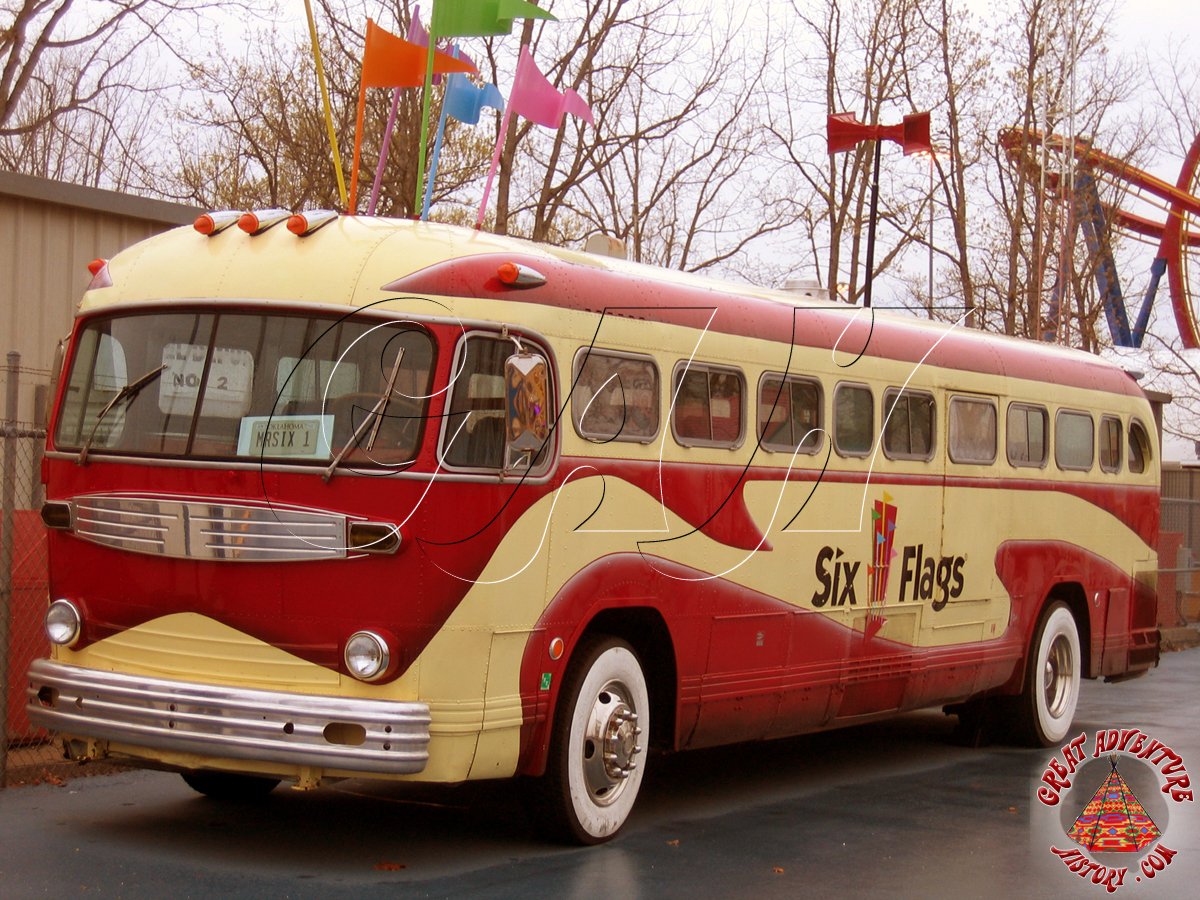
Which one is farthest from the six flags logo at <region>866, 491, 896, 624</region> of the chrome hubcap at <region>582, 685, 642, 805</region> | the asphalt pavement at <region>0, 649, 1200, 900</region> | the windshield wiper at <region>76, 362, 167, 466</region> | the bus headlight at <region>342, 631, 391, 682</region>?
the windshield wiper at <region>76, 362, 167, 466</region>

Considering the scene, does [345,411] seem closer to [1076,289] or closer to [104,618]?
[104,618]

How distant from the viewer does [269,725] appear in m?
7.45

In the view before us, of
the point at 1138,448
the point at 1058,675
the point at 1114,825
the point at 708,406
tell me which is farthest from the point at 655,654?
the point at 1138,448

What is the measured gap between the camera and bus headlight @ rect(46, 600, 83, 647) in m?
8.16

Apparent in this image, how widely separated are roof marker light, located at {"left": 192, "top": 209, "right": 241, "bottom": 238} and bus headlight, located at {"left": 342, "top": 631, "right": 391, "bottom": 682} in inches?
88.8

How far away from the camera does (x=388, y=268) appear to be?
7953 mm

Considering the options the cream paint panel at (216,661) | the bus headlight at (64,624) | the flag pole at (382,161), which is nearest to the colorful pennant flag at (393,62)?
the flag pole at (382,161)

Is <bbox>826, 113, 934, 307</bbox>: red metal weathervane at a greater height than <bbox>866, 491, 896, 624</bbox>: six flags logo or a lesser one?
greater

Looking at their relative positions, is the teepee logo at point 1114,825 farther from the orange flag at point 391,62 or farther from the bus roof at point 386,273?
the orange flag at point 391,62

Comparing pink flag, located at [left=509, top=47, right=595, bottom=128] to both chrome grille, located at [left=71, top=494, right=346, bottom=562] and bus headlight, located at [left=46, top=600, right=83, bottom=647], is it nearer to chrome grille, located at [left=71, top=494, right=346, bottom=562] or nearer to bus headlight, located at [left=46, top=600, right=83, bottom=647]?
chrome grille, located at [left=71, top=494, right=346, bottom=562]

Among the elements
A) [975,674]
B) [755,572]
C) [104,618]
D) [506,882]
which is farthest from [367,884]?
[975,674]

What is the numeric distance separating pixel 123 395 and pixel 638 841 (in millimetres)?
3496

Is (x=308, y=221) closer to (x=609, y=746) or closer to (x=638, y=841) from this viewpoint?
(x=609, y=746)

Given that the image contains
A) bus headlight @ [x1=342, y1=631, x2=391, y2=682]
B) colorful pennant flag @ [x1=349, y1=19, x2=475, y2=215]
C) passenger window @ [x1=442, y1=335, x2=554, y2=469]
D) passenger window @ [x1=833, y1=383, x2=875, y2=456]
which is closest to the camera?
bus headlight @ [x1=342, y1=631, x2=391, y2=682]
